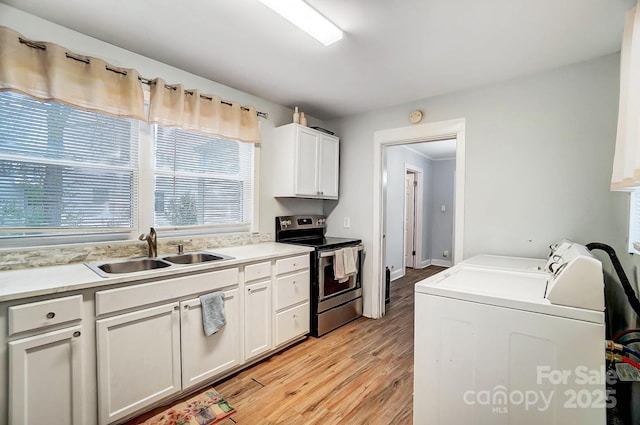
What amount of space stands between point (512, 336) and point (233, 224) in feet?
7.87

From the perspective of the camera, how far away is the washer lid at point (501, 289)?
122 cm

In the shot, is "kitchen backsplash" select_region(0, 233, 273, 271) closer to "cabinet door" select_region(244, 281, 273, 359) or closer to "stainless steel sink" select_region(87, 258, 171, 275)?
"stainless steel sink" select_region(87, 258, 171, 275)

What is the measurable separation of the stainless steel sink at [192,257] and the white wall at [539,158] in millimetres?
2336

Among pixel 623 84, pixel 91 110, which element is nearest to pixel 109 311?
pixel 91 110

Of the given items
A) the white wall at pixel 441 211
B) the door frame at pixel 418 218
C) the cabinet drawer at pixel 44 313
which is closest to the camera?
the cabinet drawer at pixel 44 313

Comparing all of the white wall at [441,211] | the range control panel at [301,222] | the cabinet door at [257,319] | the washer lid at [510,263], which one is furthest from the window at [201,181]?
the white wall at [441,211]

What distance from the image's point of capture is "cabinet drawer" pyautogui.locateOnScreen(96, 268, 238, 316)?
158cm

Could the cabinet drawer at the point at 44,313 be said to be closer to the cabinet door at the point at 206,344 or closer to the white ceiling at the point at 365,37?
the cabinet door at the point at 206,344

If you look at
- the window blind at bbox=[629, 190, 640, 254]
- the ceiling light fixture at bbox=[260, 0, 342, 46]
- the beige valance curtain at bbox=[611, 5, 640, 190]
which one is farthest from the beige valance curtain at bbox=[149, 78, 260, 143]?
the window blind at bbox=[629, 190, 640, 254]

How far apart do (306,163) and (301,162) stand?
78 mm

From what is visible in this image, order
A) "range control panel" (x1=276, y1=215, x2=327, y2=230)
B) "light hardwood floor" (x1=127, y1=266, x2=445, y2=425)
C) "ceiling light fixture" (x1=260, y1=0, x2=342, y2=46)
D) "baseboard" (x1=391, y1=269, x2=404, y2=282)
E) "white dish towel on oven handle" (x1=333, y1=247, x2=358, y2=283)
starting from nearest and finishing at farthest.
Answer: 1. "ceiling light fixture" (x1=260, y1=0, x2=342, y2=46)
2. "light hardwood floor" (x1=127, y1=266, x2=445, y2=425)
3. "white dish towel on oven handle" (x1=333, y1=247, x2=358, y2=283)
4. "range control panel" (x1=276, y1=215, x2=327, y2=230)
5. "baseboard" (x1=391, y1=269, x2=404, y2=282)

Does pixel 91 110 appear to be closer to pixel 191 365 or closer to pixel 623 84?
pixel 191 365

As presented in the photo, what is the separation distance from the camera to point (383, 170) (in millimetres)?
3412

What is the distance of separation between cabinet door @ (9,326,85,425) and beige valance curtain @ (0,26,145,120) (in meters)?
1.43
